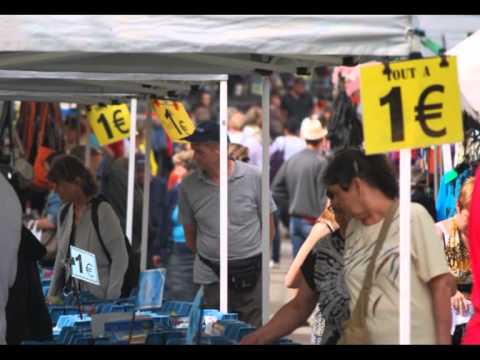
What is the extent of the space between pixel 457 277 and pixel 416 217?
2.28 meters

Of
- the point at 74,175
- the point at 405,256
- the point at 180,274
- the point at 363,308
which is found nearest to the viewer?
the point at 405,256

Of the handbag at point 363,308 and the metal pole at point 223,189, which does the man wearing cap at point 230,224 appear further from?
the handbag at point 363,308

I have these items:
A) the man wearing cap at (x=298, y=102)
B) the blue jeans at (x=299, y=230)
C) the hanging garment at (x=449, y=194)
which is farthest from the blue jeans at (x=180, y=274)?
the man wearing cap at (x=298, y=102)

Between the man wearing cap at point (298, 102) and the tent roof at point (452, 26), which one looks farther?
the man wearing cap at point (298, 102)

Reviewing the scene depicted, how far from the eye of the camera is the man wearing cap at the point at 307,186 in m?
13.6

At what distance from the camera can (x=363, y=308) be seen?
5004mm

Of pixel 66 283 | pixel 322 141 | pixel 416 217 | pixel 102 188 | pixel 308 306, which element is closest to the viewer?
pixel 416 217

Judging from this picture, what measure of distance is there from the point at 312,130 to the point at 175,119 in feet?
15.1

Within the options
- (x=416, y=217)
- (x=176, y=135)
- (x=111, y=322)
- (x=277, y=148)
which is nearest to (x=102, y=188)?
(x=176, y=135)

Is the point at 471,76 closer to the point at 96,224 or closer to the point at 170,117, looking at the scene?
the point at 96,224

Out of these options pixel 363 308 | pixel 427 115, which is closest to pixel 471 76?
pixel 363 308

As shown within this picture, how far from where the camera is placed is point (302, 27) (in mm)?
4730

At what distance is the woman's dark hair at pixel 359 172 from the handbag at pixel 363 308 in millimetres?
112
